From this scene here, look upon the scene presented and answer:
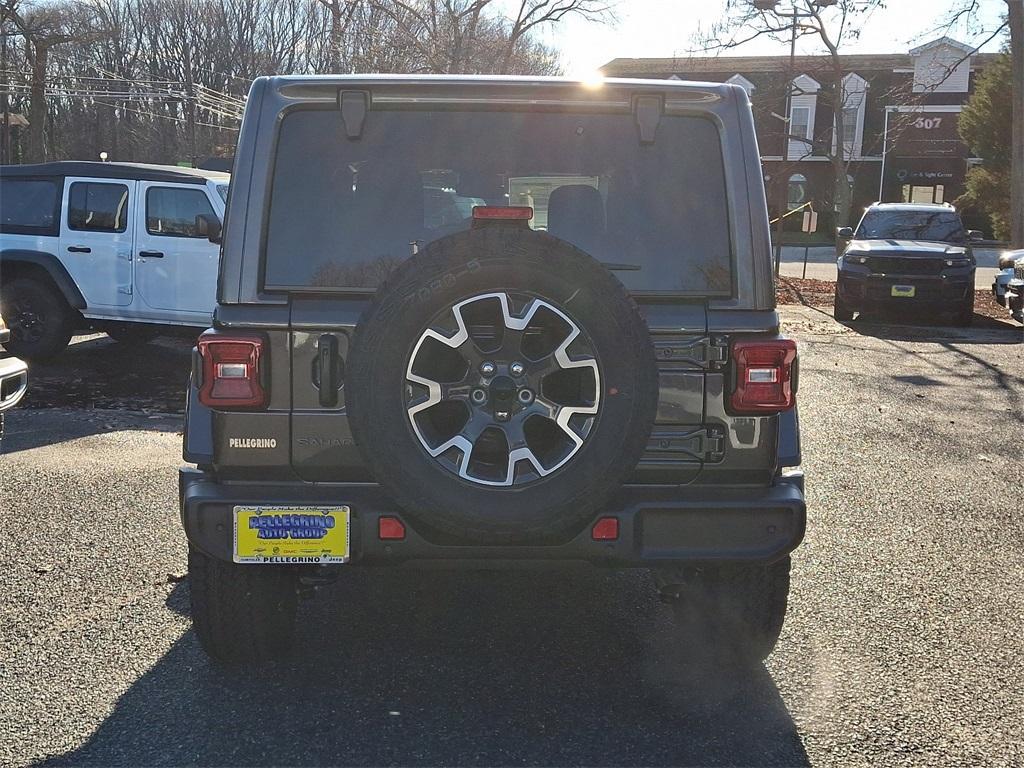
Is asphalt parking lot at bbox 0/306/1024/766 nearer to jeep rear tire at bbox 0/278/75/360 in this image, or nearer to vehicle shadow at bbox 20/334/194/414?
vehicle shadow at bbox 20/334/194/414

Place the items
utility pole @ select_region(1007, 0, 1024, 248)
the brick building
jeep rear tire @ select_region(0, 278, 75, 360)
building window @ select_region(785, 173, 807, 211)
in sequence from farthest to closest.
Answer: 1. building window @ select_region(785, 173, 807, 211)
2. the brick building
3. utility pole @ select_region(1007, 0, 1024, 248)
4. jeep rear tire @ select_region(0, 278, 75, 360)

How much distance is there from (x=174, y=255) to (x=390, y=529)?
845cm

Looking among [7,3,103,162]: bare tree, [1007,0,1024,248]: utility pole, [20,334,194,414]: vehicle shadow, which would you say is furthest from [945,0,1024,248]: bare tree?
[7,3,103,162]: bare tree

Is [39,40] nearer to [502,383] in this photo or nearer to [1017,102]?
[1017,102]

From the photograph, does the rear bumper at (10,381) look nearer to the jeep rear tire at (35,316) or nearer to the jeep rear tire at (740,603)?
the jeep rear tire at (740,603)

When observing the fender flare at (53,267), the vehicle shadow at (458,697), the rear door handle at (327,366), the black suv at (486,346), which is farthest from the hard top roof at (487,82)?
the fender flare at (53,267)

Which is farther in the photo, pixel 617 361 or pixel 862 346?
Result: pixel 862 346

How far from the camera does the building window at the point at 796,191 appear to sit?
5334 centimetres

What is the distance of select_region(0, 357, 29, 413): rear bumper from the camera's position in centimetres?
590

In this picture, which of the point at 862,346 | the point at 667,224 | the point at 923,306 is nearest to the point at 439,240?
the point at 667,224

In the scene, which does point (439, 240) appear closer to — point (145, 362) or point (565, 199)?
point (565, 199)

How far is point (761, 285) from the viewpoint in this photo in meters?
3.45

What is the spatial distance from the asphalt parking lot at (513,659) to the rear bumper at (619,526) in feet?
1.68

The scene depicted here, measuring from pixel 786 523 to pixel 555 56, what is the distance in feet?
147
